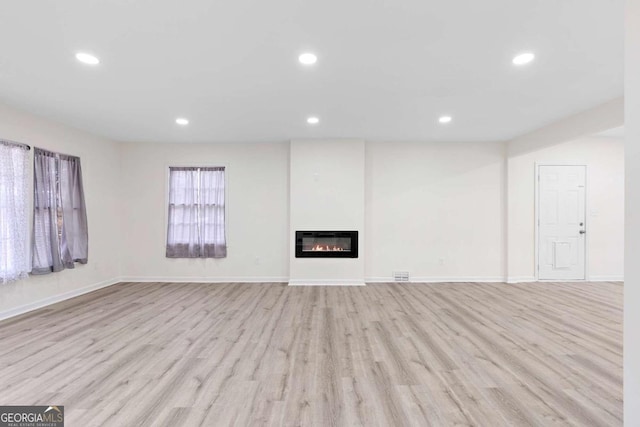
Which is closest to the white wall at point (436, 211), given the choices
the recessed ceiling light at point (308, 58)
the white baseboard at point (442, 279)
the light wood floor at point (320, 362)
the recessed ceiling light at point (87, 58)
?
the white baseboard at point (442, 279)

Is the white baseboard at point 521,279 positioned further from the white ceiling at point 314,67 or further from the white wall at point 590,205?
the white ceiling at point 314,67

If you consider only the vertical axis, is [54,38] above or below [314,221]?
above

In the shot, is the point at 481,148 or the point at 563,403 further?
the point at 481,148

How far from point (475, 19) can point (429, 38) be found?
325 mm

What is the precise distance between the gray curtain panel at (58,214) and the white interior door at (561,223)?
8156 millimetres

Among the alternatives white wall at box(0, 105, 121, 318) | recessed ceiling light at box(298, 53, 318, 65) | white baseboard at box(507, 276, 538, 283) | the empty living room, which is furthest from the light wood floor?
recessed ceiling light at box(298, 53, 318, 65)

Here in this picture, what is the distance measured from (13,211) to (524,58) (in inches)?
235

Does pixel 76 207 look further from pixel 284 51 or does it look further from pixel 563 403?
pixel 563 403

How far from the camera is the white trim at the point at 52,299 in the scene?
3928mm

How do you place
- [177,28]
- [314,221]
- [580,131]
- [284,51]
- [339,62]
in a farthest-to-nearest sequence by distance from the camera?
[314,221] → [580,131] → [339,62] → [284,51] → [177,28]

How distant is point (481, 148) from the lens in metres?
5.99

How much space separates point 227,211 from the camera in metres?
6.06

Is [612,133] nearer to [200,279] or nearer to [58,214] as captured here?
[200,279]

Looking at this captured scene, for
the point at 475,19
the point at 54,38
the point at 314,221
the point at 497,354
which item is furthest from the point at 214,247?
the point at 475,19
